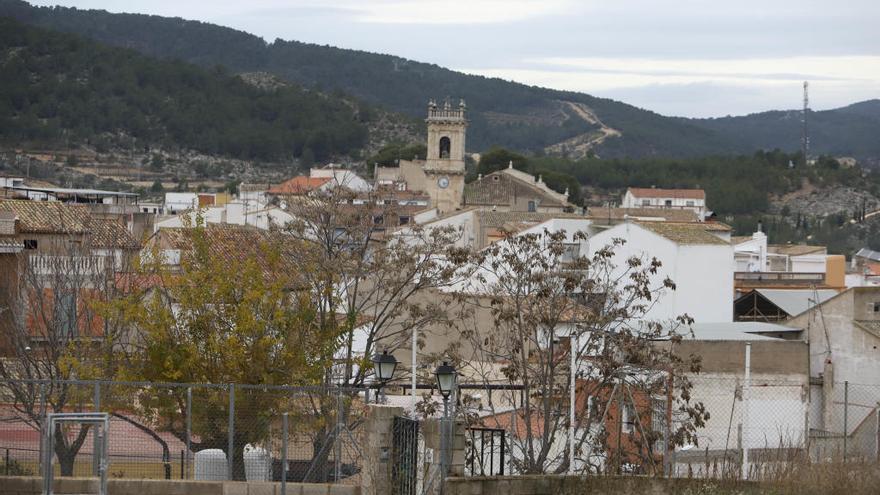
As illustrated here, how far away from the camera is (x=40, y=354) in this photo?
32.2 metres

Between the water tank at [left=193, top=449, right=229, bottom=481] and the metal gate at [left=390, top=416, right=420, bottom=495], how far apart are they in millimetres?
3393

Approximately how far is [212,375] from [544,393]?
6070 mm

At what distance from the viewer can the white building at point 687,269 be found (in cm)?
4566

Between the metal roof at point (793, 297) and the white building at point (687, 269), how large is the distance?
157 cm

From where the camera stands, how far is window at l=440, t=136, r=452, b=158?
113 meters

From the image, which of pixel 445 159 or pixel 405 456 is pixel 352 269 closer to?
pixel 405 456

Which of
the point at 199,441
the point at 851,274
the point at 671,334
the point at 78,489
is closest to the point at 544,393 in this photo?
the point at 671,334

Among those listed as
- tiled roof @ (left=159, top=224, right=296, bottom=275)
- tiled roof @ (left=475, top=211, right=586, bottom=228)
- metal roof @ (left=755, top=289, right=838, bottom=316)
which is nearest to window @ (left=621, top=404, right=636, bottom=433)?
tiled roof @ (left=159, top=224, right=296, bottom=275)

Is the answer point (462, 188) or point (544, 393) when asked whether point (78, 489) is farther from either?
point (462, 188)

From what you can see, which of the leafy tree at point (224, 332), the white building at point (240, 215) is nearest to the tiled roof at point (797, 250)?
the white building at point (240, 215)

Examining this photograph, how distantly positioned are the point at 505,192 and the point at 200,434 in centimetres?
8341

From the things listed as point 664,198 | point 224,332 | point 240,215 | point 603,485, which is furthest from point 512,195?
point 603,485

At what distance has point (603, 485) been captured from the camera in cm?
1894

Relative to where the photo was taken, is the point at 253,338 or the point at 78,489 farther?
the point at 253,338
